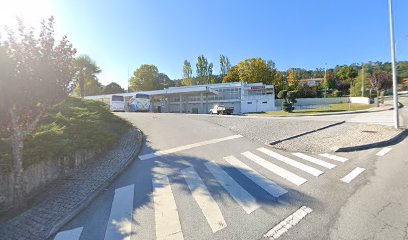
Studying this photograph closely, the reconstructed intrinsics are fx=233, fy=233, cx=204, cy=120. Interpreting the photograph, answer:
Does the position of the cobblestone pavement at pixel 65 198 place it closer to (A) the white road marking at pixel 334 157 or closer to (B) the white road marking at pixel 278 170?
(B) the white road marking at pixel 278 170

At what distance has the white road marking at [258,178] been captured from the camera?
5595mm

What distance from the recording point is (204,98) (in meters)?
51.1

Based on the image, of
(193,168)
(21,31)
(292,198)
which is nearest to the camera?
(292,198)

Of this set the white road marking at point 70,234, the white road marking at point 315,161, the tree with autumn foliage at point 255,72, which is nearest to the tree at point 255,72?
the tree with autumn foliage at point 255,72

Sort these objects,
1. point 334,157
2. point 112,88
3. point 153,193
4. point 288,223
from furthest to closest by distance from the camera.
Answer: point 112,88, point 334,157, point 153,193, point 288,223

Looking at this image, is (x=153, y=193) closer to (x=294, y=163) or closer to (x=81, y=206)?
(x=81, y=206)

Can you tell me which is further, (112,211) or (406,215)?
(112,211)

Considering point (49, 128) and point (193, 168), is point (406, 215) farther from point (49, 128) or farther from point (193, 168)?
point (49, 128)

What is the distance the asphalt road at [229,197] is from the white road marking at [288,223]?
73mm

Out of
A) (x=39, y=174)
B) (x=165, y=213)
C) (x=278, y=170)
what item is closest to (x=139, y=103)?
(x=39, y=174)

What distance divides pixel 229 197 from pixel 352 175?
3.67 meters

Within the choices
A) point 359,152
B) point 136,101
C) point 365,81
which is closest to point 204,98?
point 136,101

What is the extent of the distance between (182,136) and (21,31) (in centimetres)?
916

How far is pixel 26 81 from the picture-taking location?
5.53 meters
